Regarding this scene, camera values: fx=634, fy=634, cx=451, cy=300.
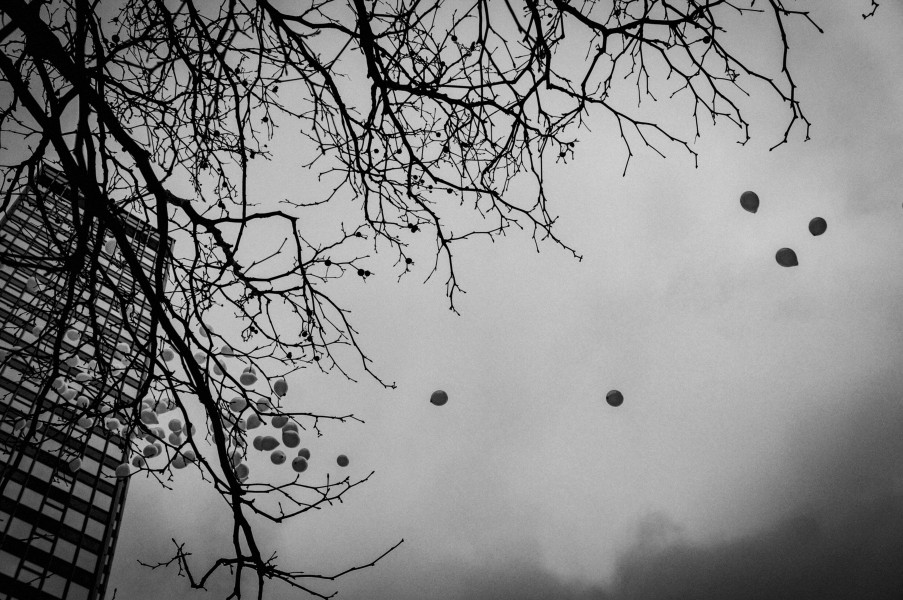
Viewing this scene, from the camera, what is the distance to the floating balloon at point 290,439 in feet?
18.5

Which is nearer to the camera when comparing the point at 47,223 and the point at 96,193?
the point at 96,193

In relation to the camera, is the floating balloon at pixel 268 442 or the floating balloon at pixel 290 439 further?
the floating balloon at pixel 268 442

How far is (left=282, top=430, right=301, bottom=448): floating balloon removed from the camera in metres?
5.64

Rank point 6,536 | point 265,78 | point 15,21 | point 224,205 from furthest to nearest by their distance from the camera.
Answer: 1. point 6,536
2. point 224,205
3. point 265,78
4. point 15,21

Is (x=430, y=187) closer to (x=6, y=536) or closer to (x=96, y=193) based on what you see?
(x=96, y=193)

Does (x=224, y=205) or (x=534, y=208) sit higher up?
(x=224, y=205)

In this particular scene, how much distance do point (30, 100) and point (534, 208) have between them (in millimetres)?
2548

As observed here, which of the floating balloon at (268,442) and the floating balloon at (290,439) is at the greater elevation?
the floating balloon at (268,442)

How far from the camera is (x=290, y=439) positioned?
5.73m

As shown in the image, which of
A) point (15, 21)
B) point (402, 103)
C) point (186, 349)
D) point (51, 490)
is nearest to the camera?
point (15, 21)

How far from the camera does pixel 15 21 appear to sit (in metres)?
2.83

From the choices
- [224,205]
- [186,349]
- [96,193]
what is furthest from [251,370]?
[96,193]

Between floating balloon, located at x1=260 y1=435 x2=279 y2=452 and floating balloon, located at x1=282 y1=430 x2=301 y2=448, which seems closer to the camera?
floating balloon, located at x1=282 y1=430 x2=301 y2=448

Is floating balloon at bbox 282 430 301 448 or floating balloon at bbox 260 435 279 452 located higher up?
floating balloon at bbox 260 435 279 452
